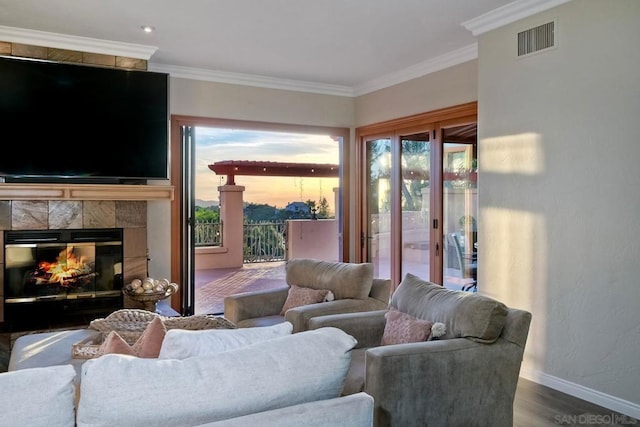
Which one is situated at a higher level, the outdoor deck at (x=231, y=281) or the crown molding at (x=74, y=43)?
the crown molding at (x=74, y=43)

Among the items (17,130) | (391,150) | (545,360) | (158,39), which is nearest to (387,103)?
(391,150)

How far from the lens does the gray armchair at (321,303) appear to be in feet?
11.9

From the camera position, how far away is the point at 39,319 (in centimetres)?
448

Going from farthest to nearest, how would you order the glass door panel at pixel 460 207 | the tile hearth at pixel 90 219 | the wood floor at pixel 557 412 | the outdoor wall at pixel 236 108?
the outdoor wall at pixel 236 108
the glass door panel at pixel 460 207
the tile hearth at pixel 90 219
the wood floor at pixel 557 412

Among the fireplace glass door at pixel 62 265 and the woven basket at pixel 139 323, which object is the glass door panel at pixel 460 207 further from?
the fireplace glass door at pixel 62 265

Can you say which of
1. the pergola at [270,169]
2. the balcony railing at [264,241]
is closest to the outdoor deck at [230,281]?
the balcony railing at [264,241]

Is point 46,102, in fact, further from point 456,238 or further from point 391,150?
point 456,238

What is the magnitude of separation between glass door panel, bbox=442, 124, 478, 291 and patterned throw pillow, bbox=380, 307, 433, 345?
2.05 meters

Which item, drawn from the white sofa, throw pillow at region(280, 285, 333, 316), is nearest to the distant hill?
throw pillow at region(280, 285, 333, 316)

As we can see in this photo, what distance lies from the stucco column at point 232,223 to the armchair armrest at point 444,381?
7616 millimetres

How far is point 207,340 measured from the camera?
1.70 meters

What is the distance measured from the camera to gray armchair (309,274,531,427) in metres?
2.35

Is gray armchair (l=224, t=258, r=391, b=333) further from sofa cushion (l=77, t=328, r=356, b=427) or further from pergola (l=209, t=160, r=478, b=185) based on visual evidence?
pergola (l=209, t=160, r=478, b=185)

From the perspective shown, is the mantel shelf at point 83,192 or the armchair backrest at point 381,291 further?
the mantel shelf at point 83,192
